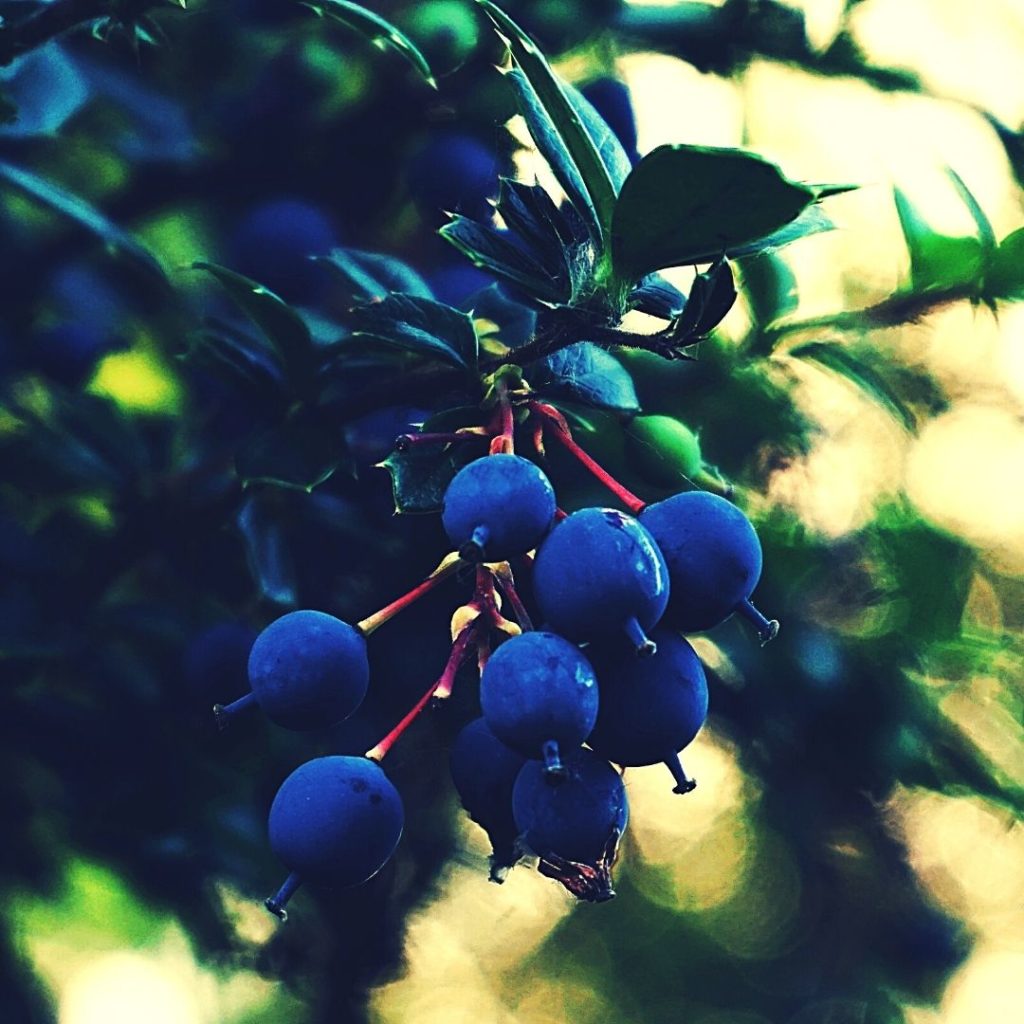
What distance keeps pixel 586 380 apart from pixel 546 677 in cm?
29

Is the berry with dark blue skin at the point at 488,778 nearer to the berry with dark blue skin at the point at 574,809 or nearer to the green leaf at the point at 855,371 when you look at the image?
the berry with dark blue skin at the point at 574,809

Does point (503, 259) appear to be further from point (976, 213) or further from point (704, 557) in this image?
point (976, 213)

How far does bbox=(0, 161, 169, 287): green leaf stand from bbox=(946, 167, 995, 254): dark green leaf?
0.80 metres

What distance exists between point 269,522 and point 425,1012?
1602 millimetres

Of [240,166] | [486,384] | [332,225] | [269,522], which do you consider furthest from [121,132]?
[486,384]

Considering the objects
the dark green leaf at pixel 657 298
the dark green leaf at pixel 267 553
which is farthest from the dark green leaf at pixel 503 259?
the dark green leaf at pixel 267 553

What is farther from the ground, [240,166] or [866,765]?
[240,166]

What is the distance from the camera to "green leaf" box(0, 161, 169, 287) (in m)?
1.09

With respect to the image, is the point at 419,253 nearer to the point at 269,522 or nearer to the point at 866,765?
the point at 269,522

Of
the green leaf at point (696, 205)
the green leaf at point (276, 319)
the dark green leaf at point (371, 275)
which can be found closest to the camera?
the green leaf at point (696, 205)

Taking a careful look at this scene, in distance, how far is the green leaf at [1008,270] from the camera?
1.15 metres

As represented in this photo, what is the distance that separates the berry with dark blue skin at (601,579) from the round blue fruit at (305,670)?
0.52 ft

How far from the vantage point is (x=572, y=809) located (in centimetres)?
71

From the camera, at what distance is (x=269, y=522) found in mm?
1114
